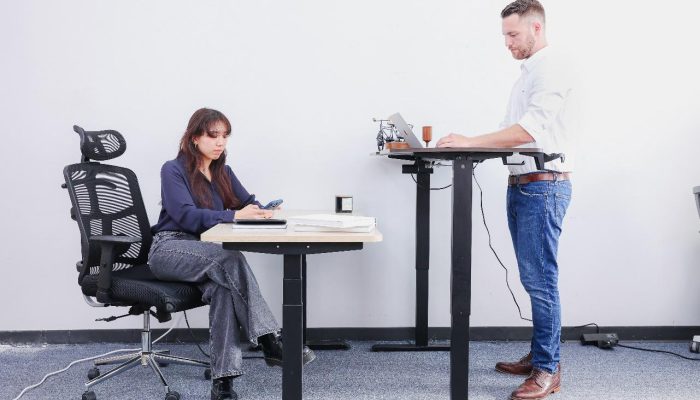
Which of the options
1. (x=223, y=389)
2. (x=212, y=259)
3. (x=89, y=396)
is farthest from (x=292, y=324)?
(x=89, y=396)

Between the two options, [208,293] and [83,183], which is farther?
[83,183]

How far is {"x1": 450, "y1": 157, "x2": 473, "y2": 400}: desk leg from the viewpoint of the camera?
7.05 ft

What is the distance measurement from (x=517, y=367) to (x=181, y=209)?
5.43 ft

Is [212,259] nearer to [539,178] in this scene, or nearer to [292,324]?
[292,324]

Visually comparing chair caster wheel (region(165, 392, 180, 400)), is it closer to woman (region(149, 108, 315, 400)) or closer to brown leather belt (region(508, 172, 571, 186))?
woman (region(149, 108, 315, 400))

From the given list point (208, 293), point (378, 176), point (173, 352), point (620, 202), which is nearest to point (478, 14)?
point (378, 176)

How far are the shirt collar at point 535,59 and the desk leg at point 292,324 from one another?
1279 millimetres

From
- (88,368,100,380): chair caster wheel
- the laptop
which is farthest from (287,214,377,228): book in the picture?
(88,368,100,380): chair caster wheel

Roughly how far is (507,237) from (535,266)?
93 centimetres

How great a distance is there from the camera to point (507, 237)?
3.37 meters

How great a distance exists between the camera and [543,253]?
243 cm

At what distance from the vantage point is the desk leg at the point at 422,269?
313cm

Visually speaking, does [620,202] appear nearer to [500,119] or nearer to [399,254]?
[500,119]

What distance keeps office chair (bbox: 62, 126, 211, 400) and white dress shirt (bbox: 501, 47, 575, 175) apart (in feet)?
4.82
